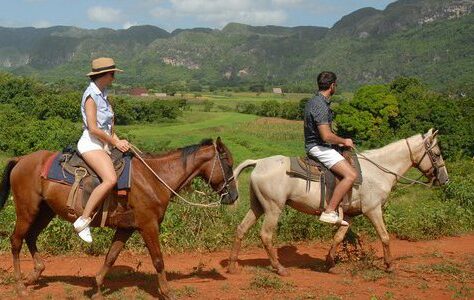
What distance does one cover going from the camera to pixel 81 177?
5.99m

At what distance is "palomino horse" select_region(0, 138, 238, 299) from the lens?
6.06 metres

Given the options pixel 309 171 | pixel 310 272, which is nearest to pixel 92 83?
pixel 309 171

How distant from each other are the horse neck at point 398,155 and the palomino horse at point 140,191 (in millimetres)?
2796

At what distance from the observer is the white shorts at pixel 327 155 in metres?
7.33

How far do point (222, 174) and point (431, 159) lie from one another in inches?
145

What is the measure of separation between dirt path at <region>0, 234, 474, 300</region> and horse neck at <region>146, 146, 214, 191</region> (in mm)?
1430

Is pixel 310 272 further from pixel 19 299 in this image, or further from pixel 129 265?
pixel 19 299

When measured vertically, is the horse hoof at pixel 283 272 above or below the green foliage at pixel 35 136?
above

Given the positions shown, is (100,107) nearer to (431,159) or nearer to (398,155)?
(398,155)

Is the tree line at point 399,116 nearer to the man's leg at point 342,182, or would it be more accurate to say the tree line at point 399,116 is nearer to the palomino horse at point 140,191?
the man's leg at point 342,182

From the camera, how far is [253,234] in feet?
31.8

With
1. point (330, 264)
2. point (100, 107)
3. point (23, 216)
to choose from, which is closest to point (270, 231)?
point (330, 264)

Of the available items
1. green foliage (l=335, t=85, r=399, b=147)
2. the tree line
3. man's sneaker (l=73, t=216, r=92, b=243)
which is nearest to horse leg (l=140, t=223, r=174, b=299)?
man's sneaker (l=73, t=216, r=92, b=243)

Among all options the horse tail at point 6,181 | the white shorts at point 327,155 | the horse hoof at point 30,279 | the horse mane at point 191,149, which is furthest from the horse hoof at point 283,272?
the horse tail at point 6,181
